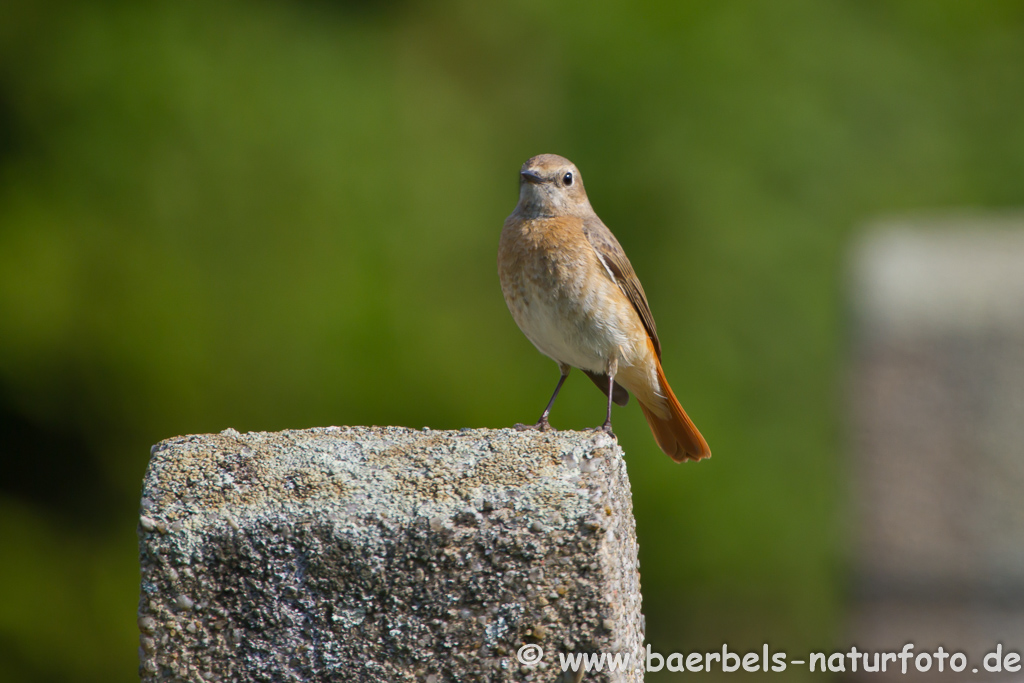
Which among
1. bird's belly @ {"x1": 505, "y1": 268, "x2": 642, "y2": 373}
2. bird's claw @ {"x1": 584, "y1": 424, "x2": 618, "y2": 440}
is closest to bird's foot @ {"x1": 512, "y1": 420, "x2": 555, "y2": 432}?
bird's claw @ {"x1": 584, "y1": 424, "x2": 618, "y2": 440}

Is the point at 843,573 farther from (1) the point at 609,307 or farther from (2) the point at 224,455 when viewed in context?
(2) the point at 224,455

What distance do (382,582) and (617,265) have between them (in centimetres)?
208

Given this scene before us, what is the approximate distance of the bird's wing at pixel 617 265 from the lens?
3.35 meters

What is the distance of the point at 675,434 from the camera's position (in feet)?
11.6

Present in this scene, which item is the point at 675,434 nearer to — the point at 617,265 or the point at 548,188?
the point at 617,265

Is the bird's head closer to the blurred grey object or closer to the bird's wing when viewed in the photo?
the bird's wing

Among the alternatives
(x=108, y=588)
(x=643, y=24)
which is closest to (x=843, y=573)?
(x=643, y=24)

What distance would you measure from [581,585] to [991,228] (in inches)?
200

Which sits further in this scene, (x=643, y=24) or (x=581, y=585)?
(x=643, y=24)

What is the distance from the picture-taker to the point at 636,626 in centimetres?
170

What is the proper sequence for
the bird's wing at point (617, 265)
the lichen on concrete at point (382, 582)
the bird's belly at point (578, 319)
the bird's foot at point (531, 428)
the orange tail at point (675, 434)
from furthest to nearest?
the orange tail at point (675, 434) → the bird's wing at point (617, 265) → the bird's belly at point (578, 319) → the bird's foot at point (531, 428) → the lichen on concrete at point (382, 582)

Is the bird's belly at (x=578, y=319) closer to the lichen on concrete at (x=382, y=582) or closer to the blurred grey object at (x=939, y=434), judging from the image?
the lichen on concrete at (x=382, y=582)

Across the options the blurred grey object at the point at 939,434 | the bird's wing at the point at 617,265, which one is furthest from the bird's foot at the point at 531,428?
the blurred grey object at the point at 939,434

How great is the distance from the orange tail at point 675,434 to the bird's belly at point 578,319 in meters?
0.26
